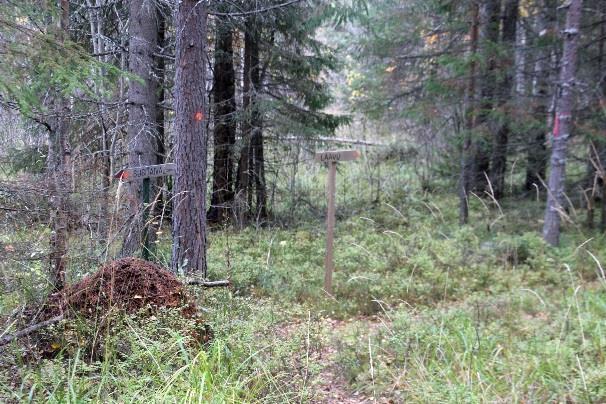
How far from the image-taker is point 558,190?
7633 millimetres

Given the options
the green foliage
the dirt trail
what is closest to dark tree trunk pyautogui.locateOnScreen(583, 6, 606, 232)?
the dirt trail

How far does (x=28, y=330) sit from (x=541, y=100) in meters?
9.37

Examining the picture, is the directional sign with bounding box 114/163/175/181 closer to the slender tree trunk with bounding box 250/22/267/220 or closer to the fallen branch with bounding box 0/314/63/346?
the fallen branch with bounding box 0/314/63/346

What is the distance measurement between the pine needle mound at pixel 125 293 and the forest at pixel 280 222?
0.7 inches

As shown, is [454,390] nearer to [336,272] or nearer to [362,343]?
[362,343]

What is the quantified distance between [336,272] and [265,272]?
1130 mm

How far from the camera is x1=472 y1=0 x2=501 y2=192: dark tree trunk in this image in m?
9.68

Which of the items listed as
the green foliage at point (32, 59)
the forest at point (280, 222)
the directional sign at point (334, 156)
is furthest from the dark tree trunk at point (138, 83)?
the green foliage at point (32, 59)

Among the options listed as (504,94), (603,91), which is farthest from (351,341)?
(603,91)

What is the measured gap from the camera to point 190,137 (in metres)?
5.32

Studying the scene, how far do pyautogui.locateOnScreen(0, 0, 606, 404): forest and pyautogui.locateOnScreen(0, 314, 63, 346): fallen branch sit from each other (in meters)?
0.02

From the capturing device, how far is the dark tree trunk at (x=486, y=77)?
968 cm

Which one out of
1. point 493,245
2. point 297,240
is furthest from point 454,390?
point 297,240

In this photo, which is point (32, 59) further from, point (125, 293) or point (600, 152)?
point (600, 152)
